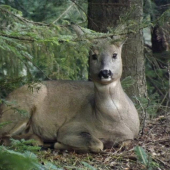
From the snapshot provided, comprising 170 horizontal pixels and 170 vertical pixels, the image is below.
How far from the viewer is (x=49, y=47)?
22.3ft

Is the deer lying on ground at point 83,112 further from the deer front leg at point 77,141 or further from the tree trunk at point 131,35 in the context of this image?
the tree trunk at point 131,35

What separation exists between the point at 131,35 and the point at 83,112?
1837 mm

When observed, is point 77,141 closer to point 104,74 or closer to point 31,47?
point 104,74

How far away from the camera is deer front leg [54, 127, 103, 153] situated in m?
7.41

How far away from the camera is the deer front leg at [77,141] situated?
741cm

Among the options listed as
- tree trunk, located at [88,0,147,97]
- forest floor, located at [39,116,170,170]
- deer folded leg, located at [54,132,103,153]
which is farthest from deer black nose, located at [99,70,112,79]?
tree trunk, located at [88,0,147,97]

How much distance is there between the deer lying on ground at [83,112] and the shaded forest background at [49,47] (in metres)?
0.30

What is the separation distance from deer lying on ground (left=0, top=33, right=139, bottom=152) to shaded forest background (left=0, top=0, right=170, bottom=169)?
11.8 inches

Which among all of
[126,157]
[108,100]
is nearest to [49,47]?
[108,100]

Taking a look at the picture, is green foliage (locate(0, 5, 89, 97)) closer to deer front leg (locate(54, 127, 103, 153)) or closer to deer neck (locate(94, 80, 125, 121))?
deer neck (locate(94, 80, 125, 121))

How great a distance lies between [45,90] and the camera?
8.26 metres

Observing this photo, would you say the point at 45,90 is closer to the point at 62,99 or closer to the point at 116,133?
the point at 62,99

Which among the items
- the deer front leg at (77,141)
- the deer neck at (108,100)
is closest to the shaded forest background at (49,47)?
the deer neck at (108,100)

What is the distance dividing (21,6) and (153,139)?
547cm
